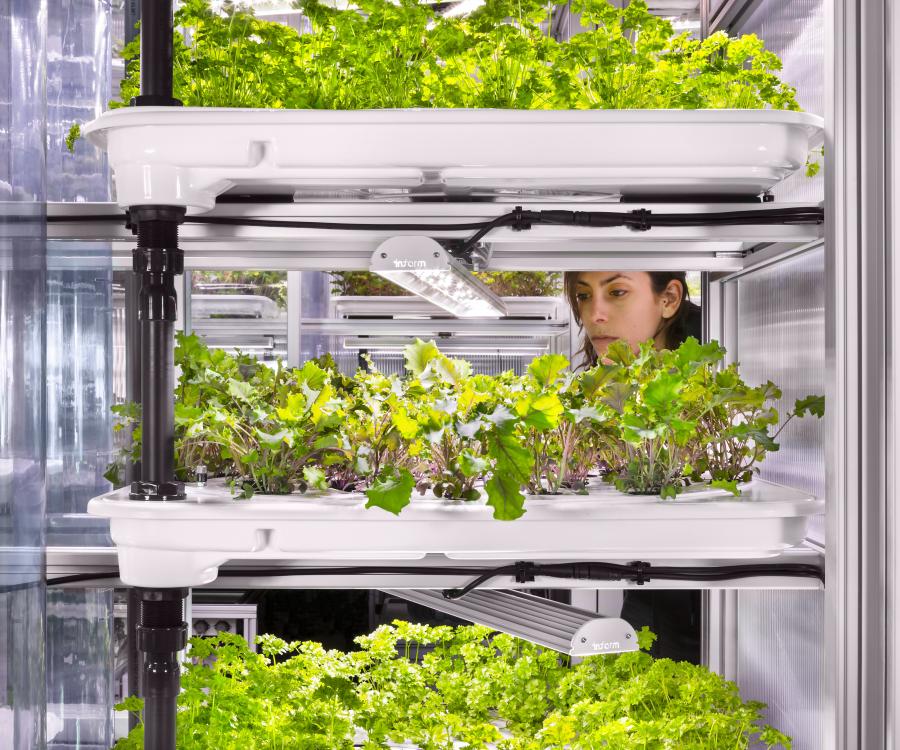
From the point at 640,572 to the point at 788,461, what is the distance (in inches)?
17.9

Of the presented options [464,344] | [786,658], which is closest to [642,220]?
[786,658]

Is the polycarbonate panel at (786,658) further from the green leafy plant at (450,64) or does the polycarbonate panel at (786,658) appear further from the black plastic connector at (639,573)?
the green leafy plant at (450,64)

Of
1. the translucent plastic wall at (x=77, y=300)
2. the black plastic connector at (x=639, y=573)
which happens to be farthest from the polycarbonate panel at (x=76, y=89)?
the black plastic connector at (x=639, y=573)

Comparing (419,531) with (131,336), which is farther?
(131,336)

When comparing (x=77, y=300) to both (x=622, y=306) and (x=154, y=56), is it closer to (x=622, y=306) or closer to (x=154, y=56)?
(x=154, y=56)

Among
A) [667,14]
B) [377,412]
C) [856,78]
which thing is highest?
[667,14]

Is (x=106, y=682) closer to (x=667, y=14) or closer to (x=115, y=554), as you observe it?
(x=115, y=554)

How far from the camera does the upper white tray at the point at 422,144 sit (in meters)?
1.01

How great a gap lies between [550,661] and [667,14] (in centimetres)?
151

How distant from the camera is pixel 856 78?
1036 millimetres

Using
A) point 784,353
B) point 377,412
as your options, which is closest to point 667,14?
point 784,353

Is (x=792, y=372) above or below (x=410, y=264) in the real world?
below

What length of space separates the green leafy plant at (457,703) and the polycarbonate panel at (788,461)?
10 centimetres

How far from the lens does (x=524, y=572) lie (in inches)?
45.5
